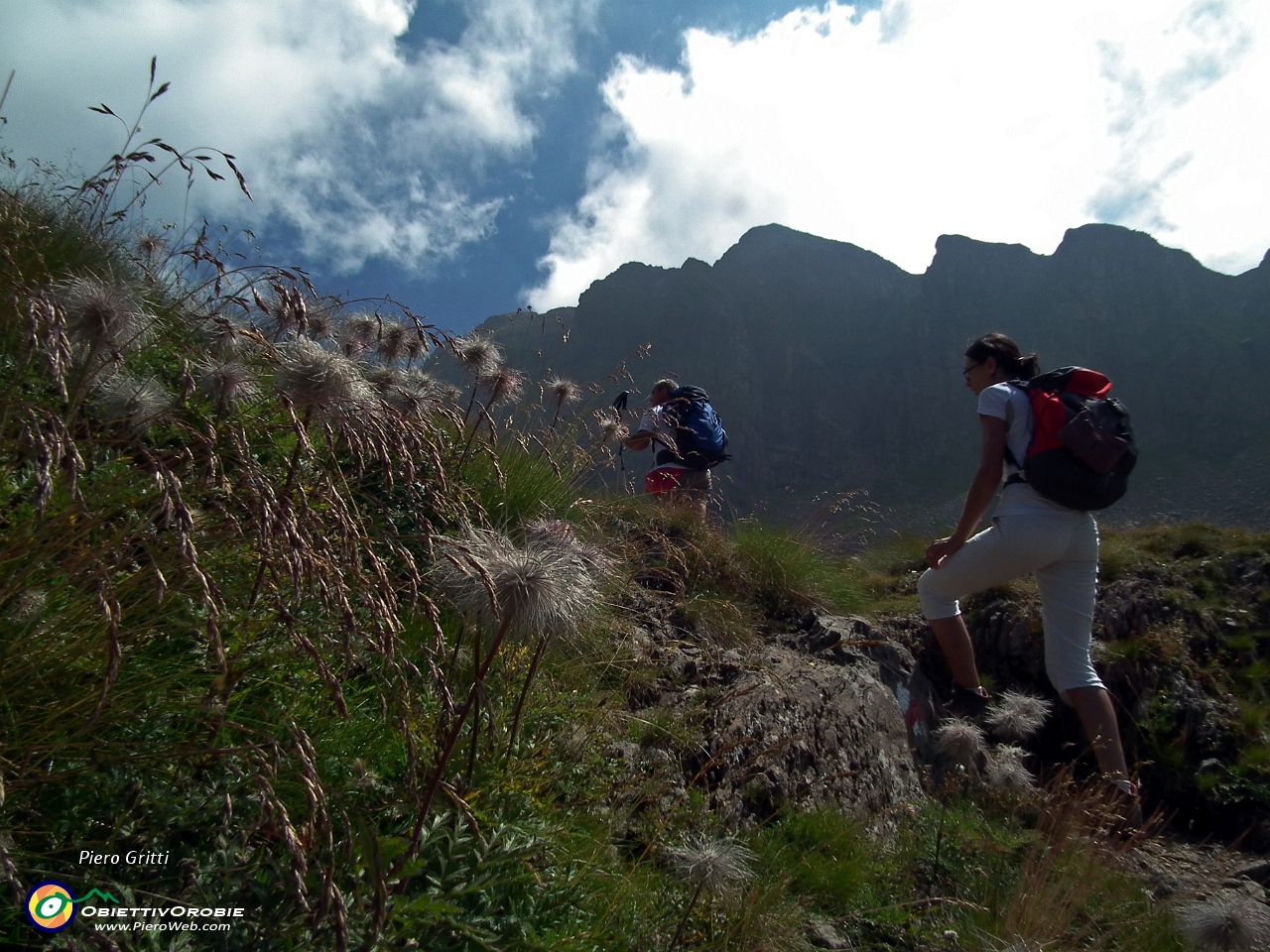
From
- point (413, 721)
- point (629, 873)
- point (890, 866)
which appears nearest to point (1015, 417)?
point (890, 866)

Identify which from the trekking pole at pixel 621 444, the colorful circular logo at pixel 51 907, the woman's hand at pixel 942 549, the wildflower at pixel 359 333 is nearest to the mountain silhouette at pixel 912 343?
the trekking pole at pixel 621 444

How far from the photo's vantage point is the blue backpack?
20.4 feet

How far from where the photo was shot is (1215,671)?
4.85 meters

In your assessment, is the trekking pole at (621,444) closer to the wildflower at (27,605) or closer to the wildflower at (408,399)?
the wildflower at (408,399)

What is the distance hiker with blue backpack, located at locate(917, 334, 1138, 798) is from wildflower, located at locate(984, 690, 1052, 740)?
0.79 feet

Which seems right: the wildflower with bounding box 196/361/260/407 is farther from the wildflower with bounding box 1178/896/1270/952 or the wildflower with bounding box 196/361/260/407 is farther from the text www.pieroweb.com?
the wildflower with bounding box 1178/896/1270/952

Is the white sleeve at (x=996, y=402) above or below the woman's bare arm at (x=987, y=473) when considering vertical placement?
above

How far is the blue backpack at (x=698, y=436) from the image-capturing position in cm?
621

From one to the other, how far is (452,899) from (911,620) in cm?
491

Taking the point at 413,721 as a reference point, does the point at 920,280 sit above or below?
above

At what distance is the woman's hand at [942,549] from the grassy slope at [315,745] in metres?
1.27

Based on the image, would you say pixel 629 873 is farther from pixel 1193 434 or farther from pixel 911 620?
pixel 1193 434

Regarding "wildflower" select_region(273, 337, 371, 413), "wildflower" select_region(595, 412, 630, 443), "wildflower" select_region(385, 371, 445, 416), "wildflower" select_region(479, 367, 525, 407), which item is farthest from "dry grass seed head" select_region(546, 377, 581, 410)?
"wildflower" select_region(273, 337, 371, 413)

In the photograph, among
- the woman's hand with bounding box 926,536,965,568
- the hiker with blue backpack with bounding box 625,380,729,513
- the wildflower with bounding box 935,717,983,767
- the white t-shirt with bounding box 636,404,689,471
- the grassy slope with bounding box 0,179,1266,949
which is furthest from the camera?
the hiker with blue backpack with bounding box 625,380,729,513
